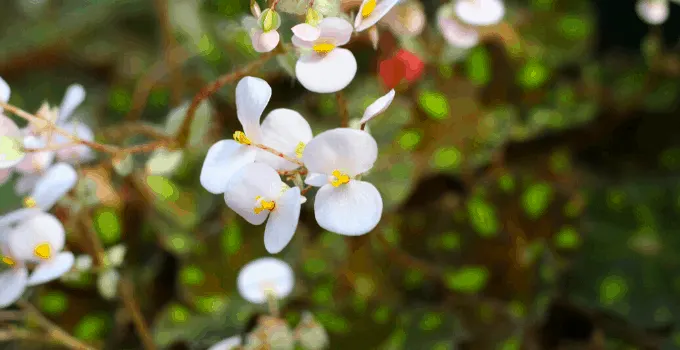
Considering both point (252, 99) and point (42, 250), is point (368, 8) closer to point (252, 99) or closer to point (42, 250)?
point (252, 99)

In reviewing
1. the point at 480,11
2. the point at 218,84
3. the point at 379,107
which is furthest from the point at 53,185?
the point at 480,11

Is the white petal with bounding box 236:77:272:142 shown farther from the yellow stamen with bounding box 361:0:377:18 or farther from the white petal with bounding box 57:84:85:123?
the white petal with bounding box 57:84:85:123

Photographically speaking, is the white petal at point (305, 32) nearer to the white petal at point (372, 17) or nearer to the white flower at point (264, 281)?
the white petal at point (372, 17)

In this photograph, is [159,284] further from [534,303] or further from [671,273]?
[671,273]

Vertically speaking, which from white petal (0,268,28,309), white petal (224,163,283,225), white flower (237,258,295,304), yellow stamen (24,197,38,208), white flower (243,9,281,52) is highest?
white flower (243,9,281,52)

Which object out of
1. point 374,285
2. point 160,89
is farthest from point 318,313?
point 160,89

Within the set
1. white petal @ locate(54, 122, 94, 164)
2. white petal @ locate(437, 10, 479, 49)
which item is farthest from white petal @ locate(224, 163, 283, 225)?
white petal @ locate(437, 10, 479, 49)
